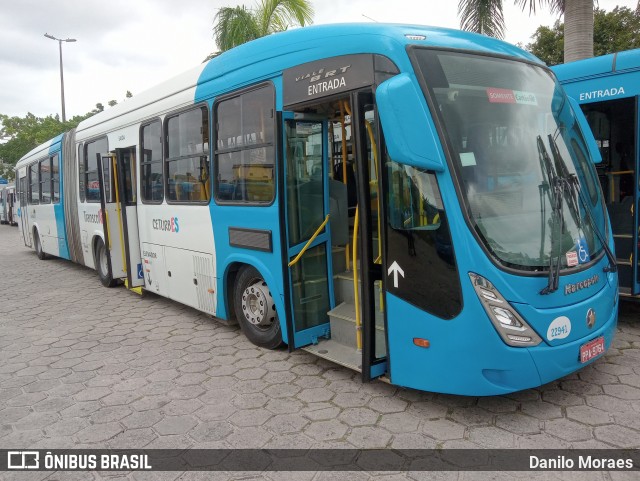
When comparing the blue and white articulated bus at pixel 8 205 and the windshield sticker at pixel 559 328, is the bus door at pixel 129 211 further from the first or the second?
the blue and white articulated bus at pixel 8 205

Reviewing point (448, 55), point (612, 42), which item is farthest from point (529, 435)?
point (612, 42)

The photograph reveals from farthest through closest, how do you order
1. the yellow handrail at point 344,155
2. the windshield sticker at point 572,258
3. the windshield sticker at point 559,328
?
the yellow handrail at point 344,155, the windshield sticker at point 572,258, the windshield sticker at point 559,328

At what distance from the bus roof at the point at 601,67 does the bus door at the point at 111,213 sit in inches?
246

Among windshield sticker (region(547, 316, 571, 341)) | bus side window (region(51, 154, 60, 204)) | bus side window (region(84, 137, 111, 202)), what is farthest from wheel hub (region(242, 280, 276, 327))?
bus side window (region(51, 154, 60, 204))

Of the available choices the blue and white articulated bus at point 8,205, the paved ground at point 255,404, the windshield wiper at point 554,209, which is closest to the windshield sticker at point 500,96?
the windshield wiper at point 554,209

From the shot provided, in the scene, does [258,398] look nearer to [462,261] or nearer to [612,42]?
[462,261]

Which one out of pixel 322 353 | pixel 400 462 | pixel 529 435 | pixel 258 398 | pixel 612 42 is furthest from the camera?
pixel 612 42

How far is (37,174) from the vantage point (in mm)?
12578

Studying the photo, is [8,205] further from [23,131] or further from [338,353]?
[338,353]

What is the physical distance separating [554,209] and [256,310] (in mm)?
3044

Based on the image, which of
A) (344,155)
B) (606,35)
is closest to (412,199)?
(344,155)

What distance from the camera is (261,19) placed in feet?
45.4

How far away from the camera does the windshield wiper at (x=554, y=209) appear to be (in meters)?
3.33

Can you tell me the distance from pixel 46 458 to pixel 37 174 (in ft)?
35.9
